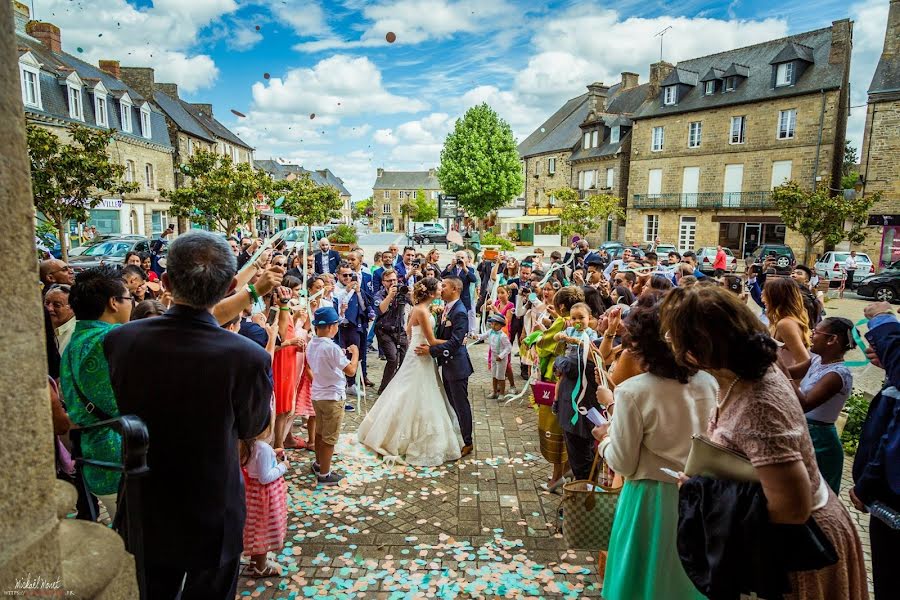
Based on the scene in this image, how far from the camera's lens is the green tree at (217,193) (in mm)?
22312

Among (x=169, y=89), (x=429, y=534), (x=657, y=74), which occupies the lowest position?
(x=429, y=534)

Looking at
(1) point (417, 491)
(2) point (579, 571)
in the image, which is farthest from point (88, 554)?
(1) point (417, 491)

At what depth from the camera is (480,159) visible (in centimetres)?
4297

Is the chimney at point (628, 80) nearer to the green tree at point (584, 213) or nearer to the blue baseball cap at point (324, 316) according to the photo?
the green tree at point (584, 213)

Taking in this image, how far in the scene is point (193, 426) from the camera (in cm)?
217

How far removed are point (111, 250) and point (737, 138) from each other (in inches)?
1360

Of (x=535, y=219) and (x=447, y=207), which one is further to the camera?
(x=535, y=219)

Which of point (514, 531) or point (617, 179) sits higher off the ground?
point (617, 179)

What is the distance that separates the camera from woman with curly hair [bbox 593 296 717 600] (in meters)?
2.65

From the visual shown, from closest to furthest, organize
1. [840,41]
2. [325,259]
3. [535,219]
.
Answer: [325,259] → [840,41] → [535,219]

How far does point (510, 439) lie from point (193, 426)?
4.82 metres

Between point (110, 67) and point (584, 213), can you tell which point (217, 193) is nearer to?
Answer: point (110, 67)

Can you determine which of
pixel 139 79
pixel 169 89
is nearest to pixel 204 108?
pixel 169 89

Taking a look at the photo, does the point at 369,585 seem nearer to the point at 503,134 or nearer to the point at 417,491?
the point at 417,491
